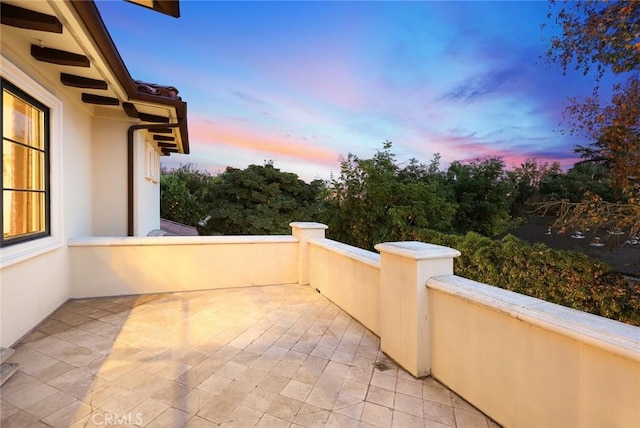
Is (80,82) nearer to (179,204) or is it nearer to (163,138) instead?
(163,138)

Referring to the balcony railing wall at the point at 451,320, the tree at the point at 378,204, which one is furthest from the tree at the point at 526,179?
the balcony railing wall at the point at 451,320

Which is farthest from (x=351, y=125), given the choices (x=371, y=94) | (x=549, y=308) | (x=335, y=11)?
(x=549, y=308)

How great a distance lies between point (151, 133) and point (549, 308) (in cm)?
754

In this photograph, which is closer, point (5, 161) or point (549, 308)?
point (549, 308)

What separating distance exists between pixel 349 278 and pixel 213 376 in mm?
2106

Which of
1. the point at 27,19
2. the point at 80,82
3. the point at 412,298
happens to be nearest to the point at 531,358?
the point at 412,298

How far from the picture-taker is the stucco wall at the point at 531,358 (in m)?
1.41

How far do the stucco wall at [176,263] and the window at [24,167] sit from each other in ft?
2.98

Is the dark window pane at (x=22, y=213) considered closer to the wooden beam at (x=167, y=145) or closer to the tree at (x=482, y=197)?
the wooden beam at (x=167, y=145)

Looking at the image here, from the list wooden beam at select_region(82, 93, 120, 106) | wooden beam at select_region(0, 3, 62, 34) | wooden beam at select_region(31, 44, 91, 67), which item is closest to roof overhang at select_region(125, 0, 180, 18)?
wooden beam at select_region(0, 3, 62, 34)

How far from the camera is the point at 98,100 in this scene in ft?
15.5

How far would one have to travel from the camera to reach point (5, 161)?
298 centimetres

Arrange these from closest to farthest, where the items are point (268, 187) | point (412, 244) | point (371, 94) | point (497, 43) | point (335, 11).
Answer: point (412, 244) → point (335, 11) → point (497, 43) → point (371, 94) → point (268, 187)

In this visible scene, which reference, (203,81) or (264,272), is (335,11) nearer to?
(203,81)
